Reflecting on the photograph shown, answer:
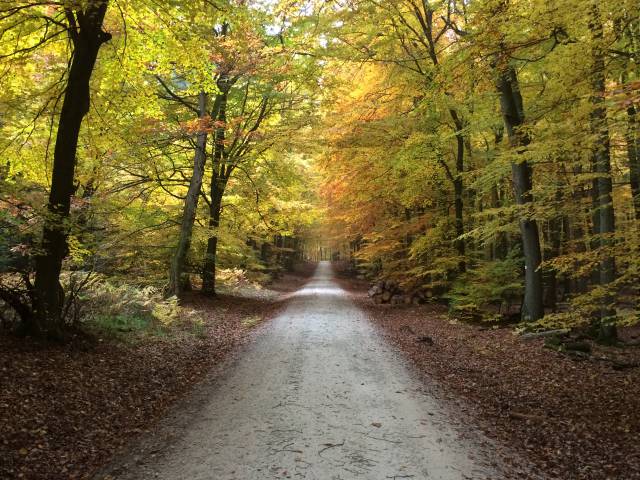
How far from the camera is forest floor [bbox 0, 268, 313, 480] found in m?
4.55

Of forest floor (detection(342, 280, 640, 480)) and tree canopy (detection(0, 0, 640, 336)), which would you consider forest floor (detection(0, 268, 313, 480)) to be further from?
forest floor (detection(342, 280, 640, 480))

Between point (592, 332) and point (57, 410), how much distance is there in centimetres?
1352

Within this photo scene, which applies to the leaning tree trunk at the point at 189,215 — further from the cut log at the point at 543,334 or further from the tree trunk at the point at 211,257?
the cut log at the point at 543,334

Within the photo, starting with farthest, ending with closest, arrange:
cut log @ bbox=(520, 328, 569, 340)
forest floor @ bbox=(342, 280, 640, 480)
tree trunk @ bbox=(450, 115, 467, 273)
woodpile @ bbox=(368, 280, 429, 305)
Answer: woodpile @ bbox=(368, 280, 429, 305)
tree trunk @ bbox=(450, 115, 467, 273)
cut log @ bbox=(520, 328, 569, 340)
forest floor @ bbox=(342, 280, 640, 480)

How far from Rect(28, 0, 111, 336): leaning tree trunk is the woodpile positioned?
14.7m

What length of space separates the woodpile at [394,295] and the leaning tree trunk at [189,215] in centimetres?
966

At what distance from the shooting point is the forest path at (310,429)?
4.51m

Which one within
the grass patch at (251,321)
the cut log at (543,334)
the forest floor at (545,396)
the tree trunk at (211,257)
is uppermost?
the tree trunk at (211,257)

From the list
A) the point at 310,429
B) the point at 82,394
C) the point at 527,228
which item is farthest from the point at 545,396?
the point at 82,394

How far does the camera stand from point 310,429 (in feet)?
18.1

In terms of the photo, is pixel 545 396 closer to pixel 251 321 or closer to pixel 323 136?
pixel 251 321

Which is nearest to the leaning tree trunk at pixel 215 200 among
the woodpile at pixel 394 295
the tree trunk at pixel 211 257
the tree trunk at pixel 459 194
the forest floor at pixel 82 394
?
the tree trunk at pixel 211 257

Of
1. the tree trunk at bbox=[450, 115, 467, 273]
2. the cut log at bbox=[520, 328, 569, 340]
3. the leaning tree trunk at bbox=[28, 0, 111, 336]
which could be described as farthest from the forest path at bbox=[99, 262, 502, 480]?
the tree trunk at bbox=[450, 115, 467, 273]

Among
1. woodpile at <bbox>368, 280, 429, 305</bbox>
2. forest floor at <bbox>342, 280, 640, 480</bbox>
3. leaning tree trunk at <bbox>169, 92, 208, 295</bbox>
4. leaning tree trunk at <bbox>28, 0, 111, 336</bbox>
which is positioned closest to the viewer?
forest floor at <bbox>342, 280, 640, 480</bbox>
